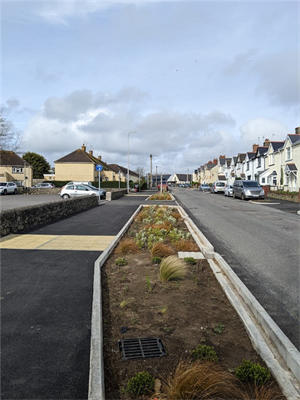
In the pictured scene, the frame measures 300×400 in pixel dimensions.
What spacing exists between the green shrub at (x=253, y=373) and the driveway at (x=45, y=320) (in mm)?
1458

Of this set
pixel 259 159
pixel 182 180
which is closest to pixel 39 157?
pixel 259 159

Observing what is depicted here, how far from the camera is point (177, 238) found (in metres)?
9.37

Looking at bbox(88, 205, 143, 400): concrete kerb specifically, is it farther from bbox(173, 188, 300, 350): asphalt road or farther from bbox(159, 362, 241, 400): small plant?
bbox(173, 188, 300, 350): asphalt road

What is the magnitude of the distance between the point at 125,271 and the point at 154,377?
3.44m

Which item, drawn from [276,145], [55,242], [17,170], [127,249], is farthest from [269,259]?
[17,170]

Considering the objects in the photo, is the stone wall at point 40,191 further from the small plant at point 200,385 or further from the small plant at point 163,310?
the small plant at point 200,385

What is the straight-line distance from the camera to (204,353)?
3371 millimetres

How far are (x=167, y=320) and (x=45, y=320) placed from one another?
165cm

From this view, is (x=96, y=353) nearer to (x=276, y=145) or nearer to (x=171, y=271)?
(x=171, y=271)

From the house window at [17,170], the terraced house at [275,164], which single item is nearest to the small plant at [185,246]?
the terraced house at [275,164]

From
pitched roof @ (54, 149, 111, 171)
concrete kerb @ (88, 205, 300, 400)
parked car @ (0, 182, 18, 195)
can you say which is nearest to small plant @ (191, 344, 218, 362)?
concrete kerb @ (88, 205, 300, 400)

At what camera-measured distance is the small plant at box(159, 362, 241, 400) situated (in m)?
2.65

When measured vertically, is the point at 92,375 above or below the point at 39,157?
below

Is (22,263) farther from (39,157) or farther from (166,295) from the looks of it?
(39,157)
